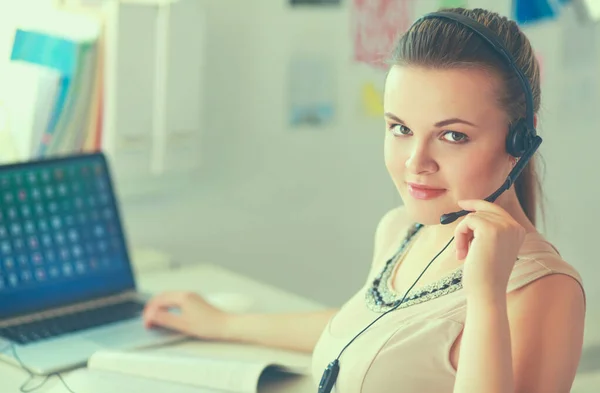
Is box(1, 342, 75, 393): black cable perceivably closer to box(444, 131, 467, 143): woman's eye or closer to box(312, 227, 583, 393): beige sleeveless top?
box(312, 227, 583, 393): beige sleeveless top

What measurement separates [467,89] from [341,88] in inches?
46.4

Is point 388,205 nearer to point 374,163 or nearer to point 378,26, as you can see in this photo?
point 374,163

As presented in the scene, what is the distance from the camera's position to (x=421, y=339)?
37.7 inches

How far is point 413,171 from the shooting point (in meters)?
0.95

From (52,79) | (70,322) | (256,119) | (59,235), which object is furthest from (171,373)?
(256,119)

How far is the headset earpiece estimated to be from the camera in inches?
36.5

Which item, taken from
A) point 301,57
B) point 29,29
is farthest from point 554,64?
point 29,29

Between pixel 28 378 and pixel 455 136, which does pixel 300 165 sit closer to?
pixel 28 378

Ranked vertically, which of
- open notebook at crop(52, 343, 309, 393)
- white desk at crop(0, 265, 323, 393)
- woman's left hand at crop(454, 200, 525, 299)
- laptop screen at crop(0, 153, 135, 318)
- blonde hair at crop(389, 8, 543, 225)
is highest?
blonde hair at crop(389, 8, 543, 225)

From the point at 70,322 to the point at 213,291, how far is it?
292mm

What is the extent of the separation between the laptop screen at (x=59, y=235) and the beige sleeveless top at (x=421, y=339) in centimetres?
60

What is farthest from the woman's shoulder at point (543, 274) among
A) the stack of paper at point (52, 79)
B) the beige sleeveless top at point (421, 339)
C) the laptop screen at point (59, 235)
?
the stack of paper at point (52, 79)

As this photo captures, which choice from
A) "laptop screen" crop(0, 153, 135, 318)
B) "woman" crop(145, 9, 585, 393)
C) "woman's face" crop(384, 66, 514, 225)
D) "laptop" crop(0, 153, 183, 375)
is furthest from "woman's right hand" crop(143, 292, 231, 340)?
"woman's face" crop(384, 66, 514, 225)

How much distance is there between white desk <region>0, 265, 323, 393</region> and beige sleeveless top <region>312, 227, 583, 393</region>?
13 cm
